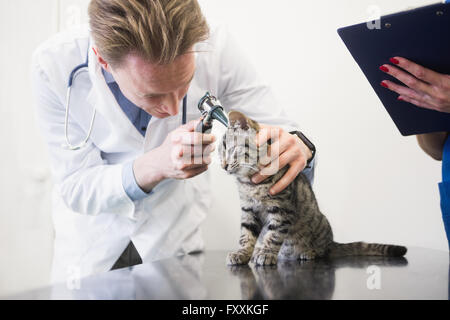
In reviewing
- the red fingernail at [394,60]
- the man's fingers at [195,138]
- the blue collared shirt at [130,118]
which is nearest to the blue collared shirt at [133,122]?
the blue collared shirt at [130,118]

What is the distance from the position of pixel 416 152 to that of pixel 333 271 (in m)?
0.85

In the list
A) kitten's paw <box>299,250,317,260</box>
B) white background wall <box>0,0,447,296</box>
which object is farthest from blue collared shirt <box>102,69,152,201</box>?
white background wall <box>0,0,447,296</box>

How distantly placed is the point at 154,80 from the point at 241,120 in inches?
9.4

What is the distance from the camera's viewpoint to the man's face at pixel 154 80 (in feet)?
2.66

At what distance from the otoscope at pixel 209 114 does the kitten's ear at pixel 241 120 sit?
0.20 feet

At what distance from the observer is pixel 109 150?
3.78 ft

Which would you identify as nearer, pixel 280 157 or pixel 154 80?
pixel 154 80

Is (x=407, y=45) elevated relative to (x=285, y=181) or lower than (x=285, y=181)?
elevated

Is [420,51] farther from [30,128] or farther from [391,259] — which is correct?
[30,128]

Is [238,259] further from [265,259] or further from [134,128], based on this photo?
[134,128]

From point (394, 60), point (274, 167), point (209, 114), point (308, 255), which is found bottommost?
point (308, 255)

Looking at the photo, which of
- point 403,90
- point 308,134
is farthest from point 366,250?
point 308,134

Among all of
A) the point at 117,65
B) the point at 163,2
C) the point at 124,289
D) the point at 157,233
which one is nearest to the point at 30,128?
the point at 157,233

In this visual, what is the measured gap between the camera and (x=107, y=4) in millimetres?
803
